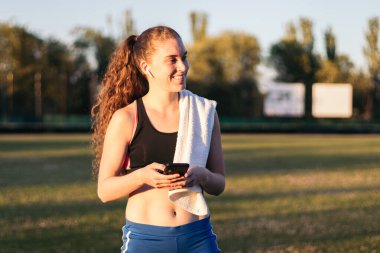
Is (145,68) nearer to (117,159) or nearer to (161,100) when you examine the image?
(161,100)

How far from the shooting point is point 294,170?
71.3ft

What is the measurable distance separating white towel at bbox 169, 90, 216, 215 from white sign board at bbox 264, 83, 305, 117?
79.2 metres

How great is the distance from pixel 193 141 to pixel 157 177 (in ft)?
1.11

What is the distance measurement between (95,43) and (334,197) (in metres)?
76.7

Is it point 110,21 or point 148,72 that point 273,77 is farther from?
point 148,72

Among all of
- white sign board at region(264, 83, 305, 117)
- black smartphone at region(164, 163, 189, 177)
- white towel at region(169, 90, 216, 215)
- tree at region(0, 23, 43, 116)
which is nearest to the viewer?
→ black smartphone at region(164, 163, 189, 177)

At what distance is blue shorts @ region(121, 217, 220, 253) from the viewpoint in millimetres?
3195

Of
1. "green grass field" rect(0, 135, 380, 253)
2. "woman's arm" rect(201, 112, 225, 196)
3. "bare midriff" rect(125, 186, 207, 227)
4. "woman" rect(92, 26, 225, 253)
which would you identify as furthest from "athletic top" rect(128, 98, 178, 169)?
"green grass field" rect(0, 135, 380, 253)

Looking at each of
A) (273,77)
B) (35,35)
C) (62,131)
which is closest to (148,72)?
(62,131)

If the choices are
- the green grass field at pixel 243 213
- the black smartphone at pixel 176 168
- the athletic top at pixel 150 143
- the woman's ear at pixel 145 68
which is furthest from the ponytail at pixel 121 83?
A: the green grass field at pixel 243 213

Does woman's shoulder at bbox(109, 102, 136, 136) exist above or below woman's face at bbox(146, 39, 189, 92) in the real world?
below

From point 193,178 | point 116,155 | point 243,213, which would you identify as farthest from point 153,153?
point 243,213

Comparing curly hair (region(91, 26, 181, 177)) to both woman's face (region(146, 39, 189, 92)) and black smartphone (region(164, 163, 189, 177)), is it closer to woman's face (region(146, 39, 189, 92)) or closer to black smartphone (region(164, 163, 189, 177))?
woman's face (region(146, 39, 189, 92))

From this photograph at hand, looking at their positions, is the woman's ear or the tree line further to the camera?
the tree line
